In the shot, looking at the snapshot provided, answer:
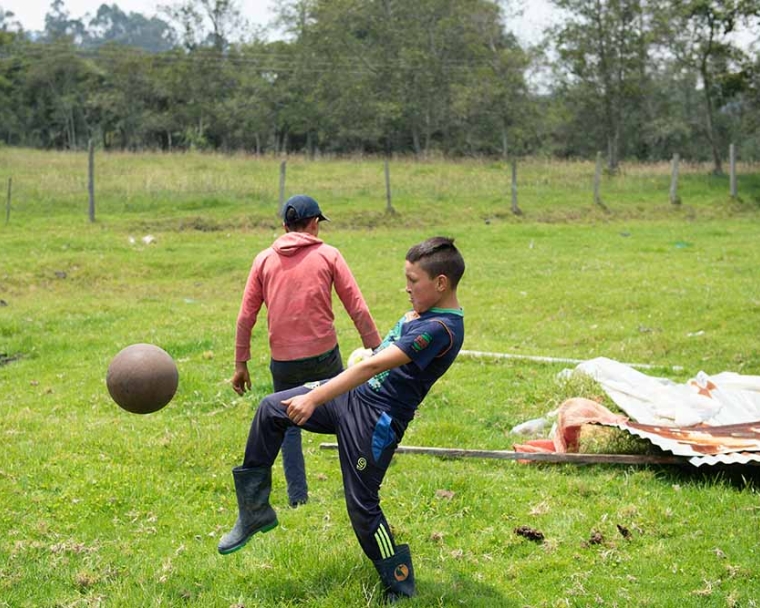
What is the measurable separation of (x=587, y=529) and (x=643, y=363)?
618 cm

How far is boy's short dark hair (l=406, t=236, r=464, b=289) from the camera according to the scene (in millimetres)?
4727

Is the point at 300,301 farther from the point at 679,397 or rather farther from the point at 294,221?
the point at 679,397

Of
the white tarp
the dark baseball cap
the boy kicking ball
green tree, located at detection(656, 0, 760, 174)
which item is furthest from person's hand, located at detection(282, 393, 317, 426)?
green tree, located at detection(656, 0, 760, 174)

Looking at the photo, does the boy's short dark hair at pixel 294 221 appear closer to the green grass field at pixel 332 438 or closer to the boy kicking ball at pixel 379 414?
the boy kicking ball at pixel 379 414

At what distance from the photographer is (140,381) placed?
5.68m

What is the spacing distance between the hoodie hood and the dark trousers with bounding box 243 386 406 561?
1510mm

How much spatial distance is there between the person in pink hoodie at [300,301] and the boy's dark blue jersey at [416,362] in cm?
116

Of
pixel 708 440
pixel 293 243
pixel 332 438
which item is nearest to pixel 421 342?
pixel 293 243

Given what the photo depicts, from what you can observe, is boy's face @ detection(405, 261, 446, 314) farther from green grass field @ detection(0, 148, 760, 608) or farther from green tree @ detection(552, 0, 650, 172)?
green tree @ detection(552, 0, 650, 172)

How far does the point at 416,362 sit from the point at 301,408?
653 millimetres

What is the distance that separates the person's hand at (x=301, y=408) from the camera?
4.55m

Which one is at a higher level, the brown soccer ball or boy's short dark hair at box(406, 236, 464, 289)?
boy's short dark hair at box(406, 236, 464, 289)

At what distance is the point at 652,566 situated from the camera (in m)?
5.21

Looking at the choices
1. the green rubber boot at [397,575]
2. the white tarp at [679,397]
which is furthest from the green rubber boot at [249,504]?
the white tarp at [679,397]
